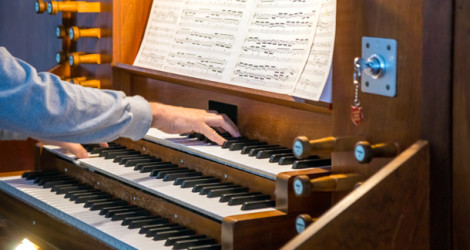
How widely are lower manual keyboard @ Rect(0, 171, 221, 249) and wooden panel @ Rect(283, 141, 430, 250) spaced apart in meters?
0.67

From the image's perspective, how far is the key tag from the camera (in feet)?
7.05

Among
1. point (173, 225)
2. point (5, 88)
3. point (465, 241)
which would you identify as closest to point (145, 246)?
point (173, 225)

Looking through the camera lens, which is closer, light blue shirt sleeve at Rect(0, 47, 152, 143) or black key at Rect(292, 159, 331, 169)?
light blue shirt sleeve at Rect(0, 47, 152, 143)

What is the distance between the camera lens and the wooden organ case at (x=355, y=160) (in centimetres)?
196

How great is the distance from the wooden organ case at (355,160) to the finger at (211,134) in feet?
0.29

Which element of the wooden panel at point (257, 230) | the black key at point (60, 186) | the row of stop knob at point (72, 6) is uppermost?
the row of stop knob at point (72, 6)

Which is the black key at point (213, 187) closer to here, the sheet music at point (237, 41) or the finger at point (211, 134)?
the finger at point (211, 134)

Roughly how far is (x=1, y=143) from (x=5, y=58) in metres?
1.85

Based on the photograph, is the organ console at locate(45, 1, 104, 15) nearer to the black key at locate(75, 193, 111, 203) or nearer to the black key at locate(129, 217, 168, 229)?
the black key at locate(75, 193, 111, 203)

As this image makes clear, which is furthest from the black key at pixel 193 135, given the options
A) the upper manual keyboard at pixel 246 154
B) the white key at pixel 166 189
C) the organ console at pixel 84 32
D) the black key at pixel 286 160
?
the organ console at pixel 84 32

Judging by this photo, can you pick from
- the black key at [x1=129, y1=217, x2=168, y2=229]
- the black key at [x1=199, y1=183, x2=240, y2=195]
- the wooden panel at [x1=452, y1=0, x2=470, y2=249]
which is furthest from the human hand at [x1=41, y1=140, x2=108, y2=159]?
the wooden panel at [x1=452, y1=0, x2=470, y2=249]

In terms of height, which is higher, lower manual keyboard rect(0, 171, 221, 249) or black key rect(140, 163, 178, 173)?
black key rect(140, 163, 178, 173)

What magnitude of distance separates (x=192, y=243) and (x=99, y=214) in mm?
539

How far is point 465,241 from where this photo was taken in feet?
6.46
